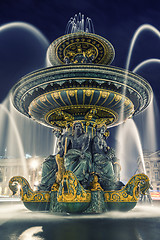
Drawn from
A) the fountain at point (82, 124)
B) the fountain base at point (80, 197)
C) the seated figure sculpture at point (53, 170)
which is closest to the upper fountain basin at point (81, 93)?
the fountain at point (82, 124)

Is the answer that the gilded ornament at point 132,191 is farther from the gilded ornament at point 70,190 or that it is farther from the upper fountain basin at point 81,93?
the upper fountain basin at point 81,93

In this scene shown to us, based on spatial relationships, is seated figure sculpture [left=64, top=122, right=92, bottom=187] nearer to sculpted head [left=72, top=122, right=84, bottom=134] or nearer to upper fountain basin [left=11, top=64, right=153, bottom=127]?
sculpted head [left=72, top=122, right=84, bottom=134]

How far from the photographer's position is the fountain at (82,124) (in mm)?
6320

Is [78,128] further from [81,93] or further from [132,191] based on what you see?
[132,191]

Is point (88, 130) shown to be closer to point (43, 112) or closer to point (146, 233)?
point (43, 112)

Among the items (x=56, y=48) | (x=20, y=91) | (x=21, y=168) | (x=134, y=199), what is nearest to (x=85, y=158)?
(x=134, y=199)

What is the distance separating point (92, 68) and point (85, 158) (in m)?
3.15

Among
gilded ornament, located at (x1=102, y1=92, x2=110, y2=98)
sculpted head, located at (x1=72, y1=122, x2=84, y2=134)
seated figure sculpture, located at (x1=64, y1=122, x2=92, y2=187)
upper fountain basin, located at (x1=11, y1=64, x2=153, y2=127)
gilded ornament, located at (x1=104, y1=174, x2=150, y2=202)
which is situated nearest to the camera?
gilded ornament, located at (x1=104, y1=174, x2=150, y2=202)

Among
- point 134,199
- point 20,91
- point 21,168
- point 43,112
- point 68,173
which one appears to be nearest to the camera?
point 68,173

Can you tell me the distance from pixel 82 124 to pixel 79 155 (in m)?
1.53

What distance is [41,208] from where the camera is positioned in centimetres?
685

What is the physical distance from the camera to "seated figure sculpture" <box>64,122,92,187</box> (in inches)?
271

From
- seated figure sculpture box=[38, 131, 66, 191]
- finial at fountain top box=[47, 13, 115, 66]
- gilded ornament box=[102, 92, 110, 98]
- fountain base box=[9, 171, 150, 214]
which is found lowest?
fountain base box=[9, 171, 150, 214]

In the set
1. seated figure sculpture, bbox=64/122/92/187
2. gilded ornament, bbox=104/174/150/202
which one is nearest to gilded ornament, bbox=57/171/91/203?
seated figure sculpture, bbox=64/122/92/187
